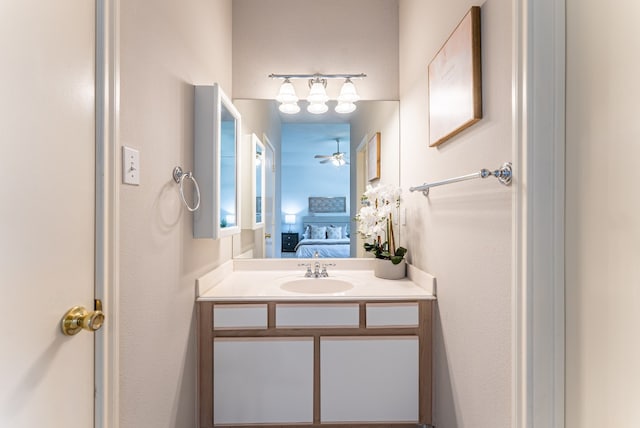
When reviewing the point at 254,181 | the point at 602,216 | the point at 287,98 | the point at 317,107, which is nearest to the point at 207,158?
the point at 254,181

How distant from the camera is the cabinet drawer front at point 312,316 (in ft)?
5.04

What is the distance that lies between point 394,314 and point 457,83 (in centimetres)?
105

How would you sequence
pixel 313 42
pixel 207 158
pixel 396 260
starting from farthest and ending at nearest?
1. pixel 313 42
2. pixel 396 260
3. pixel 207 158

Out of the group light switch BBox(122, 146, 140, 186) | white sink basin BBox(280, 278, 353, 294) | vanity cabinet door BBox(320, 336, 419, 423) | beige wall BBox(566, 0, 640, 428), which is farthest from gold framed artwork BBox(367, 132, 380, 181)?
light switch BBox(122, 146, 140, 186)

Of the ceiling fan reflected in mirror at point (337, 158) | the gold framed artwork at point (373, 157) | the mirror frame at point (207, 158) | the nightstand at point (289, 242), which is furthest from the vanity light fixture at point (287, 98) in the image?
the nightstand at point (289, 242)

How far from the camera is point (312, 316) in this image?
60.5 inches

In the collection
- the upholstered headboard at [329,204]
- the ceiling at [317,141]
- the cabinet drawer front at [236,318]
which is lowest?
the cabinet drawer front at [236,318]

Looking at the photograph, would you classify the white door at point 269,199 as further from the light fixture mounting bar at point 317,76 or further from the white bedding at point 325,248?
the light fixture mounting bar at point 317,76

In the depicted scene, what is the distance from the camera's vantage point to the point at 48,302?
69 cm

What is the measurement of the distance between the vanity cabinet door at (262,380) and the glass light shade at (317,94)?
143 cm

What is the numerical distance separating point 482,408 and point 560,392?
0.34 metres

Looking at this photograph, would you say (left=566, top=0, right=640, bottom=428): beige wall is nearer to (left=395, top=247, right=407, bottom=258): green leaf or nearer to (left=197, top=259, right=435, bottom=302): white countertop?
(left=197, top=259, right=435, bottom=302): white countertop

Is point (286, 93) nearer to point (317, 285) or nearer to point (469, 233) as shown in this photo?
point (317, 285)

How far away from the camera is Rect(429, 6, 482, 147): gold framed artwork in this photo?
1104mm
